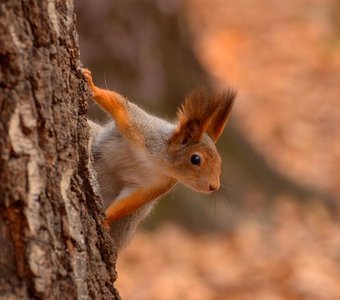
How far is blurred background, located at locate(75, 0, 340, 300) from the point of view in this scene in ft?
Result: 17.3

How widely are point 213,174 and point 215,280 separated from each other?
91.1 inches

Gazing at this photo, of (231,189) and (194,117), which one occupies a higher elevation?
(231,189)

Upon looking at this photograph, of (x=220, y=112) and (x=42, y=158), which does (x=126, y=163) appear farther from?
(x=42, y=158)

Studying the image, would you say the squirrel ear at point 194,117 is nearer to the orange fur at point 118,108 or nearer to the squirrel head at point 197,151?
the squirrel head at point 197,151

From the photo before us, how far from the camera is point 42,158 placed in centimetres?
201

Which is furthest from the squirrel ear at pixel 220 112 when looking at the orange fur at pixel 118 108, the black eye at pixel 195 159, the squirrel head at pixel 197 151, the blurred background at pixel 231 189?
the blurred background at pixel 231 189

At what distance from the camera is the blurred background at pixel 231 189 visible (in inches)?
207

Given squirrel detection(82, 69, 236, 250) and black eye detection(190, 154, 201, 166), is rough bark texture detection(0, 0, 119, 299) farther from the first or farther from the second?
black eye detection(190, 154, 201, 166)

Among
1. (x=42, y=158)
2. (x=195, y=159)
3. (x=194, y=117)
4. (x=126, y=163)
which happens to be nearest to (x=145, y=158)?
(x=126, y=163)

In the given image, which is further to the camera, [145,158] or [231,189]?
[231,189]

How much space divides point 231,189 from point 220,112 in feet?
2.08

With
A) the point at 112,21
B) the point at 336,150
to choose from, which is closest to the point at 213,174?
the point at 112,21

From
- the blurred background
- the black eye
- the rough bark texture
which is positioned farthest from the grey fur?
the rough bark texture

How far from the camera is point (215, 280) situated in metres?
5.35
